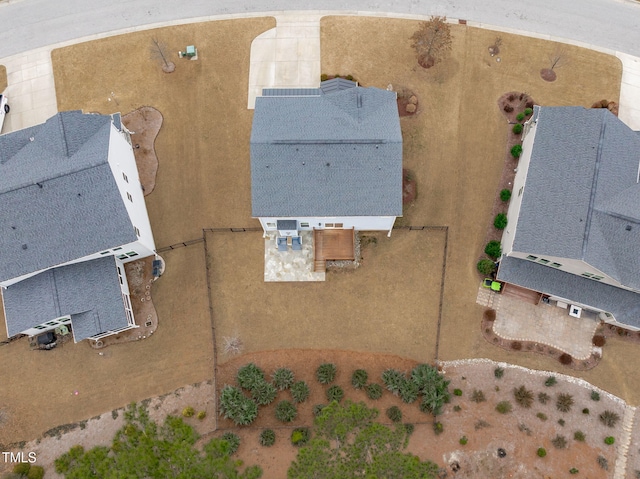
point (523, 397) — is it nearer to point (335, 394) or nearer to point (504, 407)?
point (504, 407)

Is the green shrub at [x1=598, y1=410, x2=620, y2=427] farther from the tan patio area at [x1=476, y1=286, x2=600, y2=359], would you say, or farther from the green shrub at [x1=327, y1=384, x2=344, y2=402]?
the green shrub at [x1=327, y1=384, x2=344, y2=402]

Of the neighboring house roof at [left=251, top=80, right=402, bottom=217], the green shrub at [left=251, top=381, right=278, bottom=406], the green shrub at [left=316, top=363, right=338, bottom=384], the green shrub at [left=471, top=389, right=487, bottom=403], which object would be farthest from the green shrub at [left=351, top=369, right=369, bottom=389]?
the neighboring house roof at [left=251, top=80, right=402, bottom=217]

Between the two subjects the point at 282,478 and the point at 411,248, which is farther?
the point at 411,248

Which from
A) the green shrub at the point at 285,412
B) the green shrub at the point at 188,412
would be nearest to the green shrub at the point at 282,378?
the green shrub at the point at 285,412

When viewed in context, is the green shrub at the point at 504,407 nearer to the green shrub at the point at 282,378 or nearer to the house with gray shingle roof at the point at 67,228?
the green shrub at the point at 282,378

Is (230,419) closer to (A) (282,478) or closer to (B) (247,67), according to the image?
(A) (282,478)

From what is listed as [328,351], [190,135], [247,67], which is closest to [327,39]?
[247,67]

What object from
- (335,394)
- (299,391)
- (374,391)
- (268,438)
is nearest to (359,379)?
(374,391)
